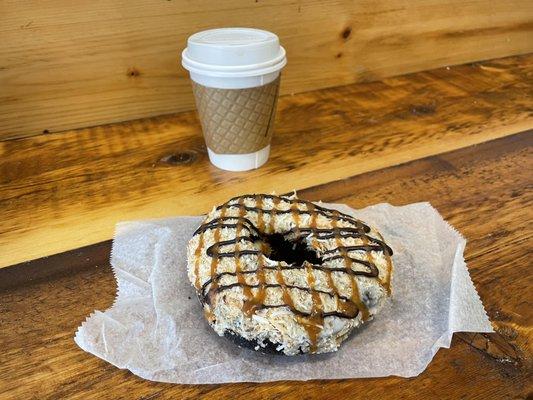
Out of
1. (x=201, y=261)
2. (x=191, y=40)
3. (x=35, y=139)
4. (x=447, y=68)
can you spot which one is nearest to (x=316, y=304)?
(x=201, y=261)

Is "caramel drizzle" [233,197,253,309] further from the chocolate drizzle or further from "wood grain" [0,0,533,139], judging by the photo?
"wood grain" [0,0,533,139]

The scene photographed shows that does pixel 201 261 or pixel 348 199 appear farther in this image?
pixel 348 199

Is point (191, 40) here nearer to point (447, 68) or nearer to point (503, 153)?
point (503, 153)

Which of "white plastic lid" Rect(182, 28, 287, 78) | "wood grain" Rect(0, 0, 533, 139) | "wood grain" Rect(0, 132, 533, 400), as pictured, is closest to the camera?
"wood grain" Rect(0, 132, 533, 400)

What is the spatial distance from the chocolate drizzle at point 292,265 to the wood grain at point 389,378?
4.1 inches

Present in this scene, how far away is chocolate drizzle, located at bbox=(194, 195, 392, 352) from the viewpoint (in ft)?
2.36

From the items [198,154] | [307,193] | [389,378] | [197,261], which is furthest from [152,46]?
[389,378]

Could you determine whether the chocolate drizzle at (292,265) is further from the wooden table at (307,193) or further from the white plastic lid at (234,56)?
the white plastic lid at (234,56)

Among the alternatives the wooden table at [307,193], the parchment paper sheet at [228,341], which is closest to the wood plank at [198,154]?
the wooden table at [307,193]

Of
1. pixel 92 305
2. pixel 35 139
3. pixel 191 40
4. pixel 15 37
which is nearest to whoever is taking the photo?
pixel 92 305

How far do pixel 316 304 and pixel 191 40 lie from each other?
631mm

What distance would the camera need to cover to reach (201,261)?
0.80 m

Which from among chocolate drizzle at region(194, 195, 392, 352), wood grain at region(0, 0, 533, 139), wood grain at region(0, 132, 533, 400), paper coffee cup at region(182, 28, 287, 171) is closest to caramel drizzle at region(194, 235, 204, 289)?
chocolate drizzle at region(194, 195, 392, 352)

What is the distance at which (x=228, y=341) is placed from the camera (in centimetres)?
76
